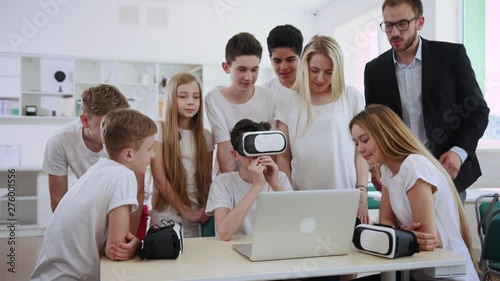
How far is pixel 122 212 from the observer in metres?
1.51

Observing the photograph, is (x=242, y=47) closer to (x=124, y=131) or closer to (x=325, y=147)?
(x=325, y=147)

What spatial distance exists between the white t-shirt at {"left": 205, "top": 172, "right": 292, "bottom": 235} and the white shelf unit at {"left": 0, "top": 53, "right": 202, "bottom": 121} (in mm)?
4682

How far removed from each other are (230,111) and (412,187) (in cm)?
101

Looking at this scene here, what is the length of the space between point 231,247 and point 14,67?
5.59 metres

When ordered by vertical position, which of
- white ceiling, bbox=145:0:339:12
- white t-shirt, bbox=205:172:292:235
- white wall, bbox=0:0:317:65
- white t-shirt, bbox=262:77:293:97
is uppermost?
white ceiling, bbox=145:0:339:12

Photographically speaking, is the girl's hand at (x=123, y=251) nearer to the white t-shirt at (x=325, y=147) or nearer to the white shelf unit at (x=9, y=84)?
the white t-shirt at (x=325, y=147)

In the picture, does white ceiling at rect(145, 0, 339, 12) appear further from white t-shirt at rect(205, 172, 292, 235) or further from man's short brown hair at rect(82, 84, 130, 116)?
white t-shirt at rect(205, 172, 292, 235)

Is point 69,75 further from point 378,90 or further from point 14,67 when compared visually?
point 378,90

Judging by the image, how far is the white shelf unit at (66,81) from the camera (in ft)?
20.0

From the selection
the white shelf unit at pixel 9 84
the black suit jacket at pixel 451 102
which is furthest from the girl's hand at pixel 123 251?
Result: the white shelf unit at pixel 9 84

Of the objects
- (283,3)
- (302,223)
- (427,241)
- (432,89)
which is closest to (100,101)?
(302,223)

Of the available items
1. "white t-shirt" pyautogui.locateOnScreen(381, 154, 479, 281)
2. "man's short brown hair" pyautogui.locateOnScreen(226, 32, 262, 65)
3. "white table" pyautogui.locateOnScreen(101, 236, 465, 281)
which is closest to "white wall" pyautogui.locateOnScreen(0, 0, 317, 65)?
"man's short brown hair" pyautogui.locateOnScreen(226, 32, 262, 65)

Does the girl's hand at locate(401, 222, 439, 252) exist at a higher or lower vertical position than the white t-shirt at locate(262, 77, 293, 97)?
lower

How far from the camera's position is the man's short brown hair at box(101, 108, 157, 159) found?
64.0 inches
